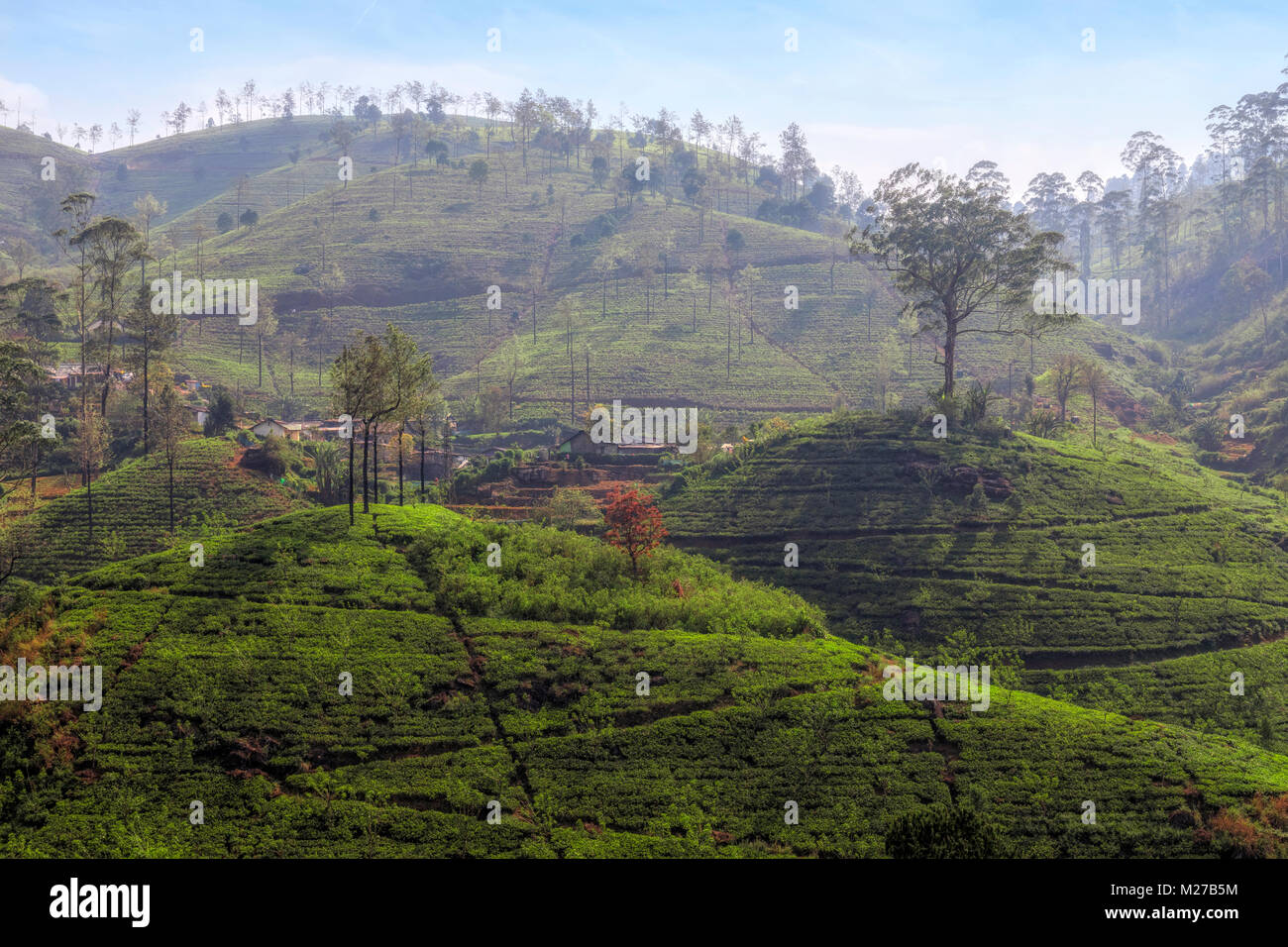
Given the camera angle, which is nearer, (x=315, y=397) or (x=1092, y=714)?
(x=1092, y=714)

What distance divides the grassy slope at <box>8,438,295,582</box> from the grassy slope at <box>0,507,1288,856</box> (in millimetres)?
14300

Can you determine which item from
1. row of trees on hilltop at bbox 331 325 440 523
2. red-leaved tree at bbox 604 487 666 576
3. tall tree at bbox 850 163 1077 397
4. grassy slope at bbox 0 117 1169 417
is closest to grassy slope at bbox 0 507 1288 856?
red-leaved tree at bbox 604 487 666 576

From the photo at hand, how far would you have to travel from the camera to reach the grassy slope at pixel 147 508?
40.9 m

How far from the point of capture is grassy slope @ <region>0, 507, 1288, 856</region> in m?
19.6

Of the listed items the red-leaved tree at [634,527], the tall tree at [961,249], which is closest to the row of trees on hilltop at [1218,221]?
the tall tree at [961,249]

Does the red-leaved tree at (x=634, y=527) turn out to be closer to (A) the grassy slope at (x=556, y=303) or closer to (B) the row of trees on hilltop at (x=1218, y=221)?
(A) the grassy slope at (x=556, y=303)

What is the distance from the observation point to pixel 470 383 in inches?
3728

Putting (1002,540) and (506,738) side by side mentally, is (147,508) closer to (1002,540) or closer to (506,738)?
(506,738)

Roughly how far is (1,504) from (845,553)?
46473 millimetres

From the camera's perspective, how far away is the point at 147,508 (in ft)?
150

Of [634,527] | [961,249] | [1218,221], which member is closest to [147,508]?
[634,527]

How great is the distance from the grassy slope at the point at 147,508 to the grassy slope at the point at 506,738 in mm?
14300
